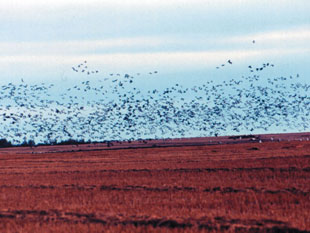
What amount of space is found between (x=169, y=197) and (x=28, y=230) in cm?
768

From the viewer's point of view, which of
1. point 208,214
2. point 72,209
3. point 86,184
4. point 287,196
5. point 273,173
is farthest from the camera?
point 273,173

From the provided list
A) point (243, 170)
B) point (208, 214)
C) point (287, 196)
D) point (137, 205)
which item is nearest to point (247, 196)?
point (287, 196)

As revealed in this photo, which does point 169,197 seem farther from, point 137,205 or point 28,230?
point 28,230

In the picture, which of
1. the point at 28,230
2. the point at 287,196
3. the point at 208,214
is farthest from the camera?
the point at 287,196

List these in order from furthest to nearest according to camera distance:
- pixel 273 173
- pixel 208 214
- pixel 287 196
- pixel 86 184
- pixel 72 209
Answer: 1. pixel 273 173
2. pixel 86 184
3. pixel 287 196
4. pixel 72 209
5. pixel 208 214

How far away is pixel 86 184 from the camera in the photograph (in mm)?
30859

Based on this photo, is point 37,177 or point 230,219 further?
point 37,177

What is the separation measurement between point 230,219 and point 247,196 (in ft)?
20.1

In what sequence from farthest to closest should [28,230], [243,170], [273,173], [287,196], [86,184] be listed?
[243,170] < [273,173] < [86,184] < [287,196] < [28,230]

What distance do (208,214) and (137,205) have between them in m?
3.96

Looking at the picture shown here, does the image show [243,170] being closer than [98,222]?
No

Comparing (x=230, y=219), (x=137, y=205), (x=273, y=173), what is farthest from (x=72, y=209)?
(x=273, y=173)

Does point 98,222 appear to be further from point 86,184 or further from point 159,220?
point 86,184

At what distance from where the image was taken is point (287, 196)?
73.7ft
